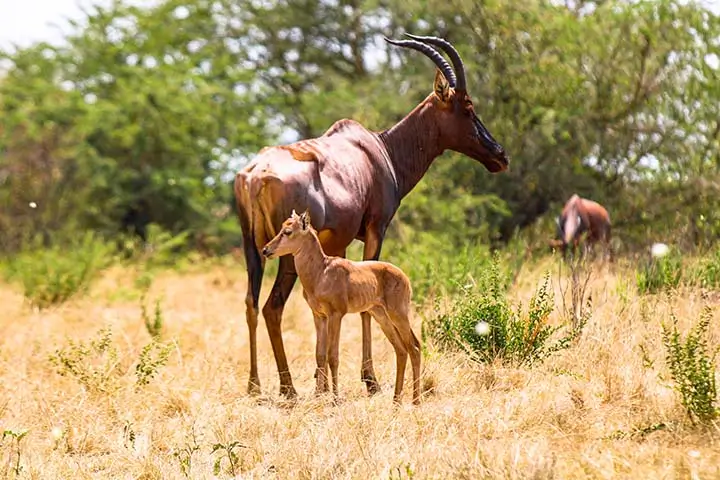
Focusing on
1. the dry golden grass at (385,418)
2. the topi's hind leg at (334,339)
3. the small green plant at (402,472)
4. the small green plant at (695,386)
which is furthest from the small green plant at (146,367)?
the small green plant at (695,386)

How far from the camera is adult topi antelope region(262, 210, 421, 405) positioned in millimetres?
5875

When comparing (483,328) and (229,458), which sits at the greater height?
(483,328)

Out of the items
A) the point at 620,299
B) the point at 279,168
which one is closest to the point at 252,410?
the point at 279,168

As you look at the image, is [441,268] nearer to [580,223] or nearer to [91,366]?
[580,223]

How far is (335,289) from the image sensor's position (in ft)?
19.3

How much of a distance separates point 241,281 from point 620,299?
25.1ft

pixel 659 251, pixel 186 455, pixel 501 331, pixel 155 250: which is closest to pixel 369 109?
pixel 155 250

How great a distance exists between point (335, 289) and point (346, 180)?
1195 millimetres

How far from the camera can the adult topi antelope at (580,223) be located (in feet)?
40.7

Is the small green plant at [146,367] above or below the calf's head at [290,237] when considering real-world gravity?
below

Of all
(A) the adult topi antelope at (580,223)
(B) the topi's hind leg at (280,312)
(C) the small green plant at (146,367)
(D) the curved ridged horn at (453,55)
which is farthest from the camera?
(A) the adult topi antelope at (580,223)

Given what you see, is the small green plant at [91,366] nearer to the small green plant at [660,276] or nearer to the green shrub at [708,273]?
the small green plant at [660,276]

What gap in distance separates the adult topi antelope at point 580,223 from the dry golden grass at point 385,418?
3956 mm

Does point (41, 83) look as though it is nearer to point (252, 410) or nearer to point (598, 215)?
point (598, 215)
